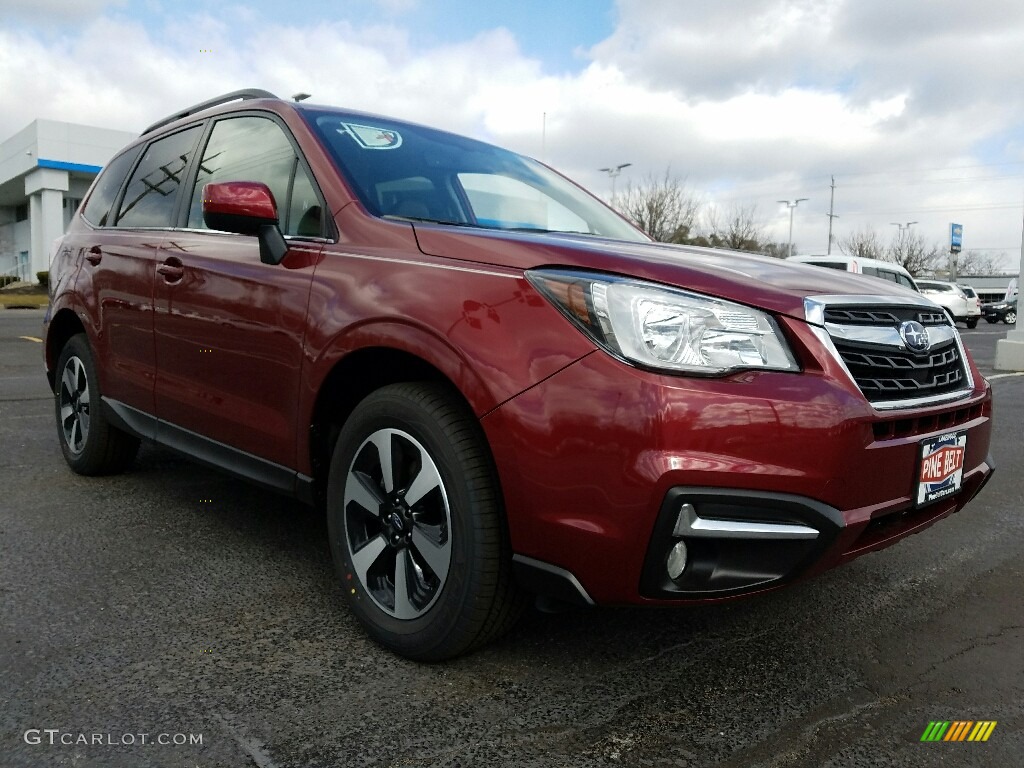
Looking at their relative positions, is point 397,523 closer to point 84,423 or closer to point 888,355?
point 888,355

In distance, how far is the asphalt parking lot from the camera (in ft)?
6.52

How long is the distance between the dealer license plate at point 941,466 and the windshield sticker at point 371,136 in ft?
6.56

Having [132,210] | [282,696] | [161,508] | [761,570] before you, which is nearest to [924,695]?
[761,570]

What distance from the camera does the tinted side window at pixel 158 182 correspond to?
3.70m

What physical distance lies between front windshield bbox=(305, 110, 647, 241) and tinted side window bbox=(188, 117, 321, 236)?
0.15 meters

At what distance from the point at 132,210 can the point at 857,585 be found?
3.47 metres

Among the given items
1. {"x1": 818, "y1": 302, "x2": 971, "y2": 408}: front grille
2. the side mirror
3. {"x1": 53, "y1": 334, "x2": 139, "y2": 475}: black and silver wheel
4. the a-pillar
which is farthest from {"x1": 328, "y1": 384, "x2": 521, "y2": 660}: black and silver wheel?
the a-pillar

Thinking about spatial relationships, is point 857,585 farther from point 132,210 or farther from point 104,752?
point 132,210

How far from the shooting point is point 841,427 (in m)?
1.99

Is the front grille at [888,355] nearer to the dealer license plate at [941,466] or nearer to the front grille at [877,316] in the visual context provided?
the front grille at [877,316]

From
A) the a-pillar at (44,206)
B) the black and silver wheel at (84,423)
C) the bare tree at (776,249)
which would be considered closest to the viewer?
the black and silver wheel at (84,423)

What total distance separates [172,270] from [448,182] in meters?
1.16

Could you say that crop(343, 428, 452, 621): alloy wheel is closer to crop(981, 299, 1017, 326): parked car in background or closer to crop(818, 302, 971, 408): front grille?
crop(818, 302, 971, 408): front grille

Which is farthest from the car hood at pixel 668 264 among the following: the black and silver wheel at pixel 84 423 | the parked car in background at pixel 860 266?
the parked car in background at pixel 860 266
